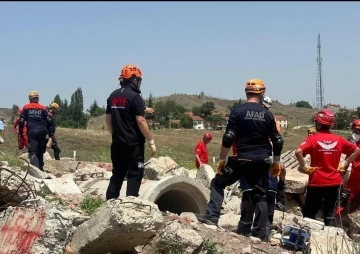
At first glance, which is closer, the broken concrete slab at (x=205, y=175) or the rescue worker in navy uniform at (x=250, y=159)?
the rescue worker in navy uniform at (x=250, y=159)

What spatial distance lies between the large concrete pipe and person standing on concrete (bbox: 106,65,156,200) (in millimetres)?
447

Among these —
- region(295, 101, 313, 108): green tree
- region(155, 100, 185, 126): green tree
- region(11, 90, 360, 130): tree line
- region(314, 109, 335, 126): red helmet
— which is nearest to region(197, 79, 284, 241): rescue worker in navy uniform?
region(314, 109, 335, 126): red helmet

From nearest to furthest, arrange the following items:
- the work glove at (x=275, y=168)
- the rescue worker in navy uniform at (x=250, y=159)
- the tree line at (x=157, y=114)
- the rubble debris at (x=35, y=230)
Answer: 1. the rubble debris at (x=35, y=230)
2. the rescue worker in navy uniform at (x=250, y=159)
3. the work glove at (x=275, y=168)
4. the tree line at (x=157, y=114)

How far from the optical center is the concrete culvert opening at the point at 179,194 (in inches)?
281

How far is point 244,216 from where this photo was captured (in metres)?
6.40

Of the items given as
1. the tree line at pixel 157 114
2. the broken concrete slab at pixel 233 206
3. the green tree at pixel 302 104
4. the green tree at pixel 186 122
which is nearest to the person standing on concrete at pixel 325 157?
the broken concrete slab at pixel 233 206

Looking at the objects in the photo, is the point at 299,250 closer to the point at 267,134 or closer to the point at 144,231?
the point at 267,134

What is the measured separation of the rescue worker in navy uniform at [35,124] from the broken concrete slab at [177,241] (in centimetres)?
545

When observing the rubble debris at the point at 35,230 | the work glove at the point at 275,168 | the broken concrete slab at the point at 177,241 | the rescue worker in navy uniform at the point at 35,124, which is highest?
the rescue worker in navy uniform at the point at 35,124

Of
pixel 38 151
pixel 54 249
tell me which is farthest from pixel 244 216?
pixel 38 151

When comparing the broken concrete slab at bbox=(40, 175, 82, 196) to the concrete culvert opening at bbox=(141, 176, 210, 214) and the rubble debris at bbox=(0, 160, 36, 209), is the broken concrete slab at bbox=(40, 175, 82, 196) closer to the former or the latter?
the rubble debris at bbox=(0, 160, 36, 209)

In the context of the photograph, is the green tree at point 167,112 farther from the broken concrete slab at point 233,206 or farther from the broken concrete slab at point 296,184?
the broken concrete slab at point 296,184

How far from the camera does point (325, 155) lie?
6.83m

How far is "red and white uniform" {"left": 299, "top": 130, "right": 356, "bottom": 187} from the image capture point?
22.4ft
